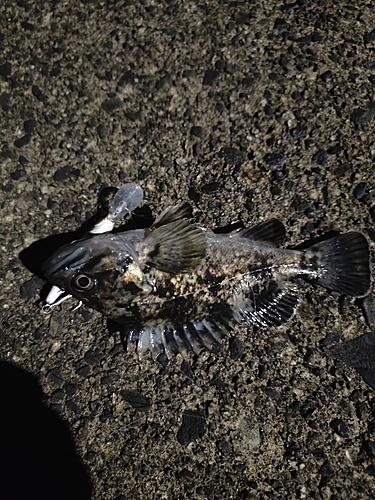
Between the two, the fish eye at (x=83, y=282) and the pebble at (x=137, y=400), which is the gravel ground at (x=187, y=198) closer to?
the pebble at (x=137, y=400)

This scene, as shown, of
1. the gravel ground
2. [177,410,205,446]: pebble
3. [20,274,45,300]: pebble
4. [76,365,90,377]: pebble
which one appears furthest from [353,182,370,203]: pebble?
[20,274,45,300]: pebble

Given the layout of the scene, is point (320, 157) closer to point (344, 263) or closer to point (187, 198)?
point (344, 263)

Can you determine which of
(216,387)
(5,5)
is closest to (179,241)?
(216,387)

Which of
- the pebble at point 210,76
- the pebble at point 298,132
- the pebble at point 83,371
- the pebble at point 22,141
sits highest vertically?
the pebble at point 22,141

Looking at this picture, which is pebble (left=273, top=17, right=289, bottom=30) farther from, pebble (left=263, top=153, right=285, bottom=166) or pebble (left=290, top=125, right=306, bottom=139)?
pebble (left=263, top=153, right=285, bottom=166)

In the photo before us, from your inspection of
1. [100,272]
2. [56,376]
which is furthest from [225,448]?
[100,272]

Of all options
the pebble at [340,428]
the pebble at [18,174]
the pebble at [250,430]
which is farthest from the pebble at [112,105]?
the pebble at [340,428]

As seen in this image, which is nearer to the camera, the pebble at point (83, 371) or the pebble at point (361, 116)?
the pebble at point (83, 371)
